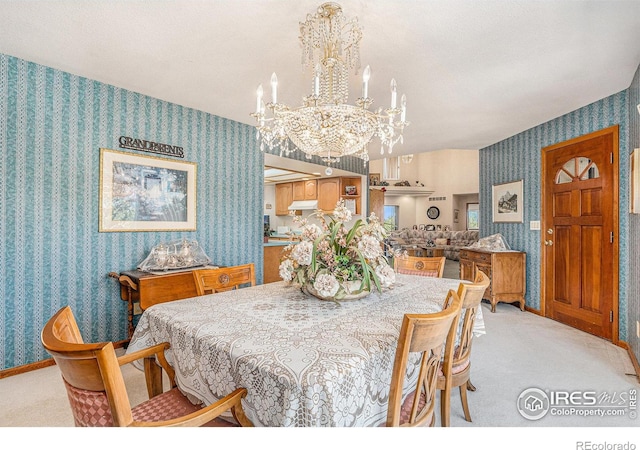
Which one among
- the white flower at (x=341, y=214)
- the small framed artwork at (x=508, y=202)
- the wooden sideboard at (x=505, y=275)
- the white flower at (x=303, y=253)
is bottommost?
the wooden sideboard at (x=505, y=275)

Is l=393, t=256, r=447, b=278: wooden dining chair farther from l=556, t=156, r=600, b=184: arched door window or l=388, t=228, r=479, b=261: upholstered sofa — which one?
l=388, t=228, r=479, b=261: upholstered sofa

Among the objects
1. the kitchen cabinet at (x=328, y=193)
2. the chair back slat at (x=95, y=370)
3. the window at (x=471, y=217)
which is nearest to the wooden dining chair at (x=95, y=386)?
the chair back slat at (x=95, y=370)

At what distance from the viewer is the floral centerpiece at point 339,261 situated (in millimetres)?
1528

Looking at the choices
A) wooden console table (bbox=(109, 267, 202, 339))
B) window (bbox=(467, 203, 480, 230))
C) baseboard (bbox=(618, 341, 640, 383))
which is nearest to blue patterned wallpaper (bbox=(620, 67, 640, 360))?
baseboard (bbox=(618, 341, 640, 383))

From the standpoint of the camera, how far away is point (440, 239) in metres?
10.2

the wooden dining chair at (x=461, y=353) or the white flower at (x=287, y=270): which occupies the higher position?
the white flower at (x=287, y=270)

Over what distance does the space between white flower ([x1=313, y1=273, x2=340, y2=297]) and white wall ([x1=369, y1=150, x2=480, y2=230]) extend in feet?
33.1

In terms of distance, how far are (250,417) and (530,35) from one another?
8.19 feet

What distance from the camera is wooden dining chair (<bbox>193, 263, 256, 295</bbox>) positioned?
1878 millimetres

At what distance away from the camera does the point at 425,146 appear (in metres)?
4.56

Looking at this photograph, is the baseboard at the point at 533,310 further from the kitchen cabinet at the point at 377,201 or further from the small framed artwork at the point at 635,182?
the kitchen cabinet at the point at 377,201

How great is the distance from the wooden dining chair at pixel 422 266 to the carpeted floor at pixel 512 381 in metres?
0.77
